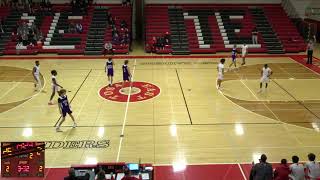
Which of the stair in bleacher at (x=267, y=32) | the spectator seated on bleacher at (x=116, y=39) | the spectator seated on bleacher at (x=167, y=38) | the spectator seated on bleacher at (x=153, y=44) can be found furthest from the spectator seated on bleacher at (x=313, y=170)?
the spectator seated on bleacher at (x=116, y=39)

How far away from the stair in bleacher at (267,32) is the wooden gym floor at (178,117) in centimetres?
655

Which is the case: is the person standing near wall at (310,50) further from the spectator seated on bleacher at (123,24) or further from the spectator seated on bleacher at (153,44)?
the spectator seated on bleacher at (123,24)

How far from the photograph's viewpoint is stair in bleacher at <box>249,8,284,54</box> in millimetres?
29873

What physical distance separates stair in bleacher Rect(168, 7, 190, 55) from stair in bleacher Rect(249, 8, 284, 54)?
601cm

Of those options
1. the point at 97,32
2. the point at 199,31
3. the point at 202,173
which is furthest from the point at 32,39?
the point at 202,173

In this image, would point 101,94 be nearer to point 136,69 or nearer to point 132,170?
point 136,69

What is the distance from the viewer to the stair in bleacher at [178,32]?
29594 millimetres

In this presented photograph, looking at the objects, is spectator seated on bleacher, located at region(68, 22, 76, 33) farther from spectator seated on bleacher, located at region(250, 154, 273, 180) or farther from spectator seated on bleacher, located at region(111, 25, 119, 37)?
spectator seated on bleacher, located at region(250, 154, 273, 180)

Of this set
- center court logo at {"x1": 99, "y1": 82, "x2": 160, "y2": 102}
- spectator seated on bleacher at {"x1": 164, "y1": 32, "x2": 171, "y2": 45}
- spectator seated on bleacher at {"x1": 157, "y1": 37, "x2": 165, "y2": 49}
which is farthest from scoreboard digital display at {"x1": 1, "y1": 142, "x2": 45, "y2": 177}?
spectator seated on bleacher at {"x1": 164, "y1": 32, "x2": 171, "y2": 45}

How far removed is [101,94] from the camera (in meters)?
18.7

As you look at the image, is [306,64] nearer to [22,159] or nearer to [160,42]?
[160,42]

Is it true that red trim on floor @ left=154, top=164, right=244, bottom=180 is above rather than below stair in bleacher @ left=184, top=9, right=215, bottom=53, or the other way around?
below

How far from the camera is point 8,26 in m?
31.4

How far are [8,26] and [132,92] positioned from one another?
17.1 metres
